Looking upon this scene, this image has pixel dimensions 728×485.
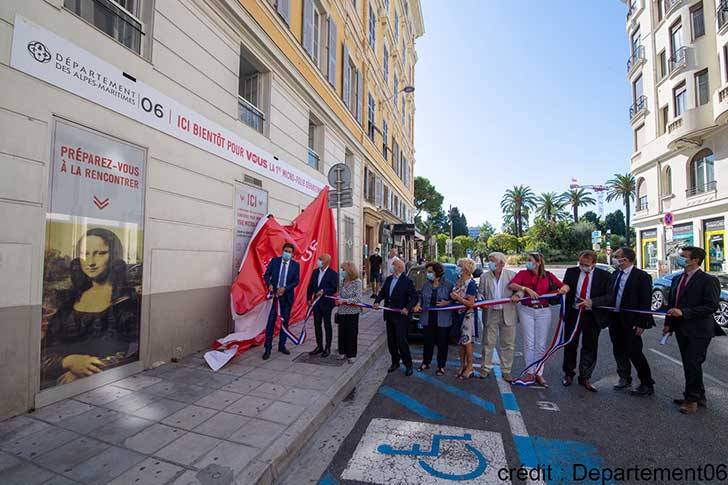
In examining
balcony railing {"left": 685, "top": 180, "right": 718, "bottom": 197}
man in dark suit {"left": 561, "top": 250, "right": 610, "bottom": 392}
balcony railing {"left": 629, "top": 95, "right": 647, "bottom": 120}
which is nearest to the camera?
man in dark suit {"left": 561, "top": 250, "right": 610, "bottom": 392}

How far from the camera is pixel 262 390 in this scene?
4.45 meters

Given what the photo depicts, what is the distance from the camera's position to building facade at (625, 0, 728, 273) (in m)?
18.4

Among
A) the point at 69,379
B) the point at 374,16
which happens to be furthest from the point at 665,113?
the point at 69,379

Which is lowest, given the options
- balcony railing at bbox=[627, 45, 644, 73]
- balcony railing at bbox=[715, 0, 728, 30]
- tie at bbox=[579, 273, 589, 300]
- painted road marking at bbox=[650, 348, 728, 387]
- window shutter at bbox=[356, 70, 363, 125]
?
painted road marking at bbox=[650, 348, 728, 387]

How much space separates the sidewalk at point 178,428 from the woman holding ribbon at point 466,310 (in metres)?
1.72

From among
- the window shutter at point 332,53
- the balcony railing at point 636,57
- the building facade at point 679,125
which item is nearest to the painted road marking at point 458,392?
the window shutter at point 332,53

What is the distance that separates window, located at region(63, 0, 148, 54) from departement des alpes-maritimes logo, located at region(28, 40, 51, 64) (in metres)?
0.86

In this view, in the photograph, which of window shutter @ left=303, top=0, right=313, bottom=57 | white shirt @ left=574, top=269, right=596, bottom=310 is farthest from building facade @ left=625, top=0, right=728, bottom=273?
window shutter @ left=303, top=0, right=313, bottom=57

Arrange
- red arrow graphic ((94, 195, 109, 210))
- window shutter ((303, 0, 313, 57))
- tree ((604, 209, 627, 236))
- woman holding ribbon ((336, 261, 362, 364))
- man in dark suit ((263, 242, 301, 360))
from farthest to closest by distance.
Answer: tree ((604, 209, 627, 236)) < window shutter ((303, 0, 313, 57)) < man in dark suit ((263, 242, 301, 360)) < woman holding ribbon ((336, 261, 362, 364)) < red arrow graphic ((94, 195, 109, 210))

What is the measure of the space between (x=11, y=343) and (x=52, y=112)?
97.9 inches

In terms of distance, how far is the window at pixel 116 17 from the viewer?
4492mm

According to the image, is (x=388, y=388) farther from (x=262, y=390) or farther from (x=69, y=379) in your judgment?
(x=69, y=379)

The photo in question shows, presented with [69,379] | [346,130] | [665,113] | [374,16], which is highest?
[374,16]

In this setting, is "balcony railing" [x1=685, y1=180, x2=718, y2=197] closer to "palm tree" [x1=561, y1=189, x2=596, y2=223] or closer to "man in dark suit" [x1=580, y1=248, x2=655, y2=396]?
"man in dark suit" [x1=580, y1=248, x2=655, y2=396]
